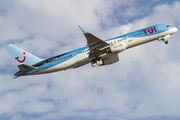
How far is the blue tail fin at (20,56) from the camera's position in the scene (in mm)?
40438

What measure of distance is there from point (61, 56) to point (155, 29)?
77.5 ft

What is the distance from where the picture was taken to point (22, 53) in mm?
41281

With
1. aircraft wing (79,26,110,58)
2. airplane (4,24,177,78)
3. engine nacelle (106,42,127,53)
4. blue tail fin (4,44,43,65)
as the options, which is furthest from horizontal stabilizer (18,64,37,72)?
engine nacelle (106,42,127,53)

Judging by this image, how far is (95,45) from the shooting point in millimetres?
38094

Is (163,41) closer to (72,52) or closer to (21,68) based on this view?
(72,52)

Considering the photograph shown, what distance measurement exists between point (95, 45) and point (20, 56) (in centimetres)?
1749

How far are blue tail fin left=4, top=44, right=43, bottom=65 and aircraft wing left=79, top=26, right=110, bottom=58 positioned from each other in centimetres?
1271

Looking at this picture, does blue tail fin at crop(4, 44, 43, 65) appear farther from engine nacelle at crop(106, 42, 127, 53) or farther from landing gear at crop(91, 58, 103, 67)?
engine nacelle at crop(106, 42, 127, 53)

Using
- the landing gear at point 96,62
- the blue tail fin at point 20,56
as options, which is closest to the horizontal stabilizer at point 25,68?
the blue tail fin at point 20,56

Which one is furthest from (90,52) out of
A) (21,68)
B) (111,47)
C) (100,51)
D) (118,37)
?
(21,68)

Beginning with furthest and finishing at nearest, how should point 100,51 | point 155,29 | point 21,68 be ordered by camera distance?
point 155,29 < point 100,51 < point 21,68

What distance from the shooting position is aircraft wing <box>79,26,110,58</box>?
117 ft

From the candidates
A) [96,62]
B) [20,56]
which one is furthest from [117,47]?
[20,56]

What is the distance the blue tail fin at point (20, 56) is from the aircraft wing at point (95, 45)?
12.7 meters
